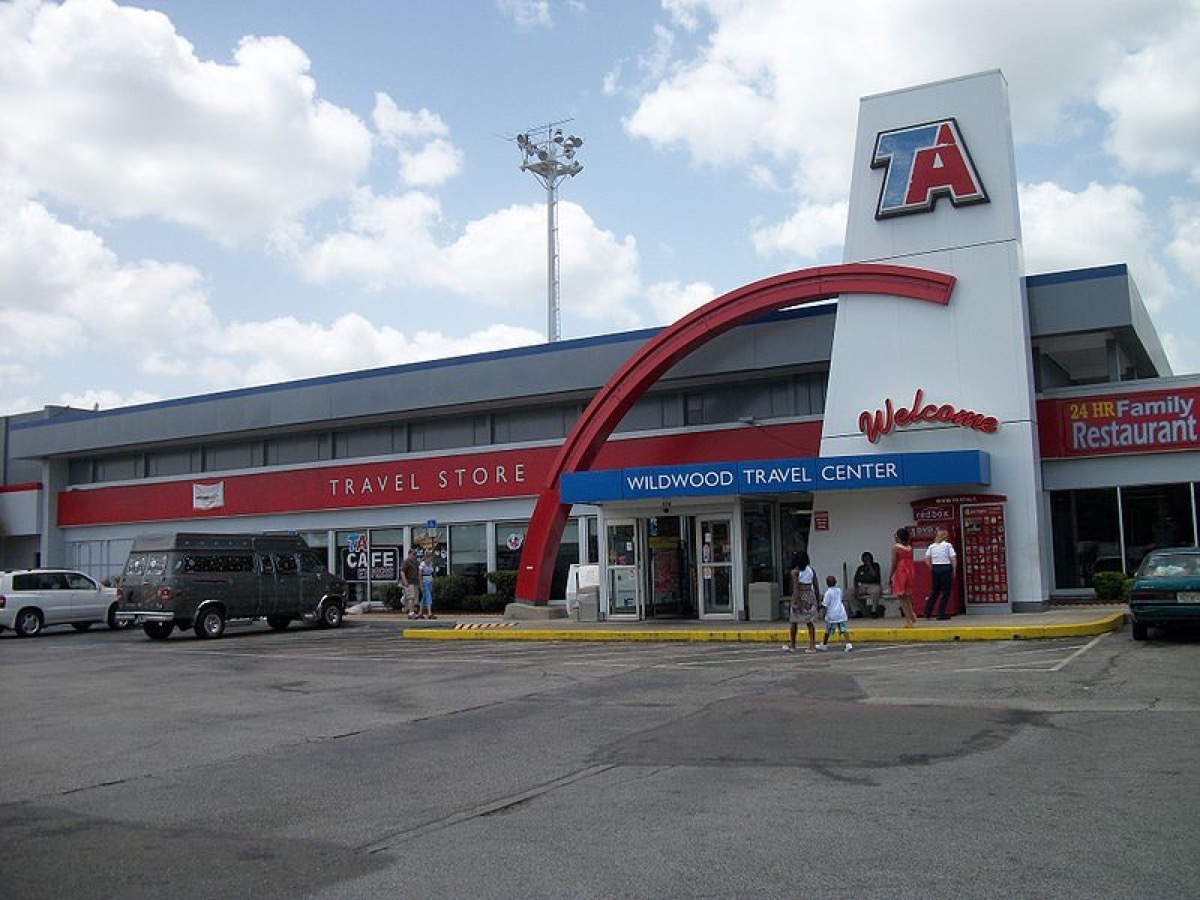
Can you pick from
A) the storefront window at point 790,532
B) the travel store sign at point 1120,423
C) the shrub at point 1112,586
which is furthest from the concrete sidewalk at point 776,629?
the travel store sign at point 1120,423

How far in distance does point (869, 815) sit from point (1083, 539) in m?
19.4

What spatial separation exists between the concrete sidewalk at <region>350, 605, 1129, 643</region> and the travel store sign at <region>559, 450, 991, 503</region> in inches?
109

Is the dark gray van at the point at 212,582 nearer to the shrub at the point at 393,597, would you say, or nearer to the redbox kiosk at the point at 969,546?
the shrub at the point at 393,597

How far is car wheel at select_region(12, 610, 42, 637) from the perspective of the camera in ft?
94.2

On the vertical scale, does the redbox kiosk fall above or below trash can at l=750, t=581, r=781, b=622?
above

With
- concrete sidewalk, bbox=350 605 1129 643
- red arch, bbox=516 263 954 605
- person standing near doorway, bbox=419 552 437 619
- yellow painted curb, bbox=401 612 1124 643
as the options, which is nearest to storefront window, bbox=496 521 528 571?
person standing near doorway, bbox=419 552 437 619

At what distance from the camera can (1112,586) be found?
77.7ft

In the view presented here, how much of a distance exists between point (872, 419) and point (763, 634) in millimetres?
5793

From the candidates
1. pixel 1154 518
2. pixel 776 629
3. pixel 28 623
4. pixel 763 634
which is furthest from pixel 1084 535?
pixel 28 623

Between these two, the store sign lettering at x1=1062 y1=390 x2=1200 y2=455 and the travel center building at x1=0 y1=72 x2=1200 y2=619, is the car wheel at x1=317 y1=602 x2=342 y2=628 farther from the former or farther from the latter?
the store sign lettering at x1=1062 y1=390 x2=1200 y2=455

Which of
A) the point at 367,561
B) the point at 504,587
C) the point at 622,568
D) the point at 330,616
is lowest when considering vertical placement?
the point at 330,616

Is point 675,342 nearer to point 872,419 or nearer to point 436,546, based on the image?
point 872,419

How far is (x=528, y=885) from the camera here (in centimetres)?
637

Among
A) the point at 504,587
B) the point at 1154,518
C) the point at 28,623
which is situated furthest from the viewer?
the point at 504,587
